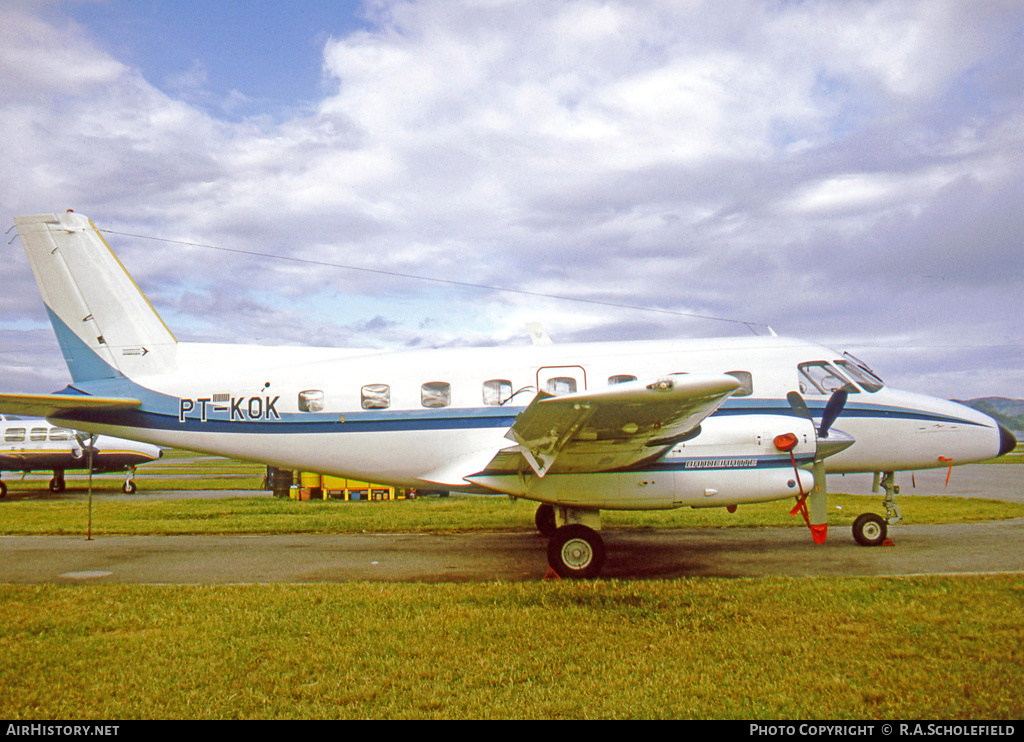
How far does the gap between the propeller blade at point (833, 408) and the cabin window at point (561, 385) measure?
3586 millimetres

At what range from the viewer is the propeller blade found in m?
9.66

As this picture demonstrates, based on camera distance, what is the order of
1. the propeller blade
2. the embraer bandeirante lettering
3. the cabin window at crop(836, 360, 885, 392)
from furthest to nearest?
the cabin window at crop(836, 360, 885, 392)
the embraer bandeirante lettering
the propeller blade

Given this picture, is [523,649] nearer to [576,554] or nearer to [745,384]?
[576,554]

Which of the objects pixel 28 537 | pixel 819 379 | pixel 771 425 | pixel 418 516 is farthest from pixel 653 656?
pixel 28 537

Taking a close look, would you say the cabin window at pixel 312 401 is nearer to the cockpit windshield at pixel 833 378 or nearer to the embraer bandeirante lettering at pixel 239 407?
the embraer bandeirante lettering at pixel 239 407

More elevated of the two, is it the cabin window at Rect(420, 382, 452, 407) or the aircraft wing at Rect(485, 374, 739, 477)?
the cabin window at Rect(420, 382, 452, 407)

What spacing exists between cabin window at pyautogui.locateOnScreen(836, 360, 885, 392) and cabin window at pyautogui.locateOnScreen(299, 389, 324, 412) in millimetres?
8187

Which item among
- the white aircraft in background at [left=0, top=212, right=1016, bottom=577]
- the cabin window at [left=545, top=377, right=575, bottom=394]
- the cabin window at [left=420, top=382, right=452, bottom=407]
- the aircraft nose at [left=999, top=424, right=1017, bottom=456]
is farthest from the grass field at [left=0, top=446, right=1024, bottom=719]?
the aircraft nose at [left=999, top=424, right=1017, bottom=456]

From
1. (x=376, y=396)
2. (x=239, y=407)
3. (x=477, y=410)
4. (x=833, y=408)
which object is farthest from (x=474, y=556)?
(x=833, y=408)

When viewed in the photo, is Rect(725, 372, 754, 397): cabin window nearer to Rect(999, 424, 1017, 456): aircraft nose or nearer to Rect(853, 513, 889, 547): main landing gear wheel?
Rect(853, 513, 889, 547): main landing gear wheel

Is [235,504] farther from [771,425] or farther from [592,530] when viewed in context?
[771,425]

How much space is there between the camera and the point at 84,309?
11.2m

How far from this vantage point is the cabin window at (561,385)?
10.3 meters

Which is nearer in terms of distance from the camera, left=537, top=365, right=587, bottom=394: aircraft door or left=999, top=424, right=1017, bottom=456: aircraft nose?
left=537, top=365, right=587, bottom=394: aircraft door
